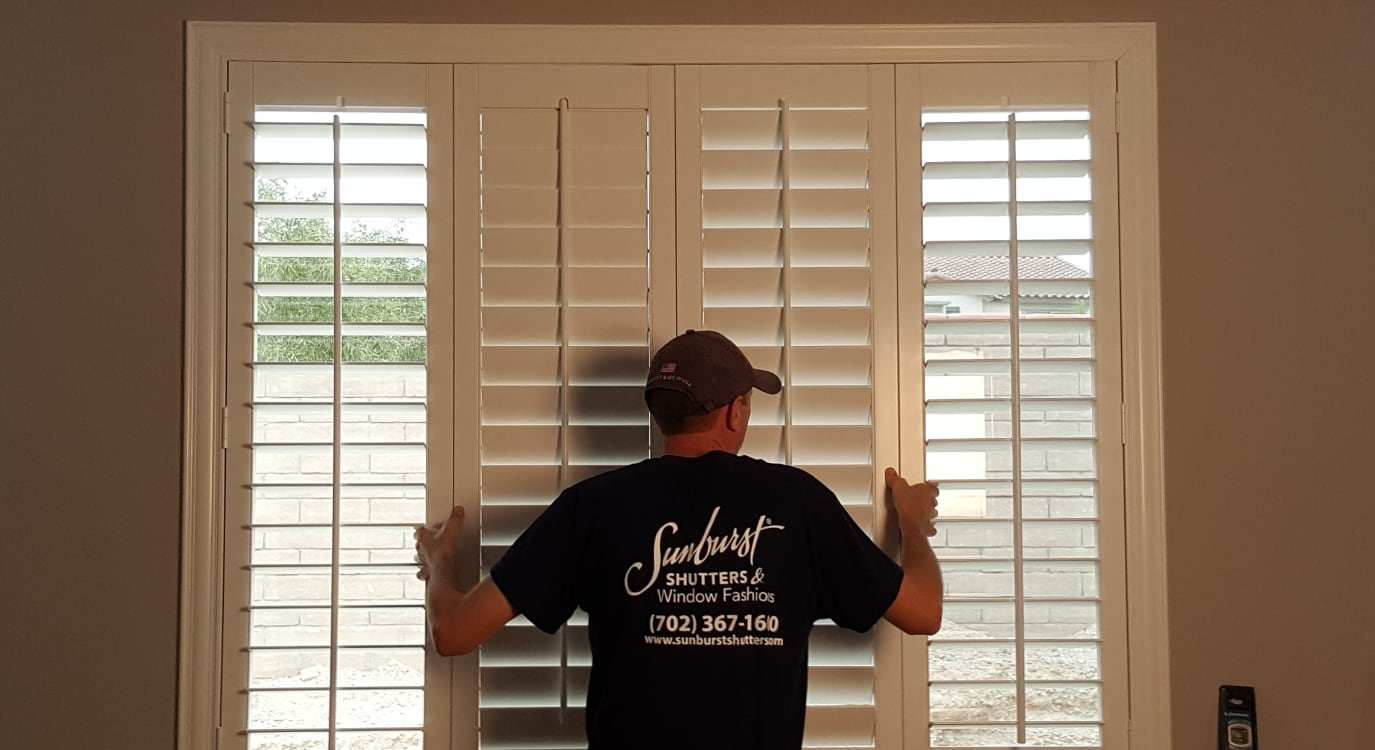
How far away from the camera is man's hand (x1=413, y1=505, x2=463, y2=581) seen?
75.2 inches

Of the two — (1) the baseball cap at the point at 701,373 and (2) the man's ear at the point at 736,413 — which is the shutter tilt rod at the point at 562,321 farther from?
(2) the man's ear at the point at 736,413

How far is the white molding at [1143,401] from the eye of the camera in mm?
2059

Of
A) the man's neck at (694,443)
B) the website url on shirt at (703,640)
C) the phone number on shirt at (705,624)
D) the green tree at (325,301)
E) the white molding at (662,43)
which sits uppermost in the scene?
the white molding at (662,43)

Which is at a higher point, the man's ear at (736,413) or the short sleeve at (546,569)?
the man's ear at (736,413)

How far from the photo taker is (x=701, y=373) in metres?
1.66

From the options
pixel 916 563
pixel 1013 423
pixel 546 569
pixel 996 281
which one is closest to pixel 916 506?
pixel 916 563

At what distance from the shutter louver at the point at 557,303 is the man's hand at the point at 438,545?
0.26 ft

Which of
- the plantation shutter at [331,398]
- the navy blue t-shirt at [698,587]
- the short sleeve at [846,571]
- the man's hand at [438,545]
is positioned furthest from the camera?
the plantation shutter at [331,398]

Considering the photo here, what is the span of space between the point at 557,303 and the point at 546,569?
63cm

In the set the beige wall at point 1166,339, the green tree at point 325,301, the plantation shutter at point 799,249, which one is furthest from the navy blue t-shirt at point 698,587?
the beige wall at point 1166,339

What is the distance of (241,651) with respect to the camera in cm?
201

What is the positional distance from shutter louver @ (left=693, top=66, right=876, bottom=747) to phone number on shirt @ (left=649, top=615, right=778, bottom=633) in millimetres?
511

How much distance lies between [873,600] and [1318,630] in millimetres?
1115

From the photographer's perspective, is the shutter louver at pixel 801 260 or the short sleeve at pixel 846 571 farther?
the shutter louver at pixel 801 260
